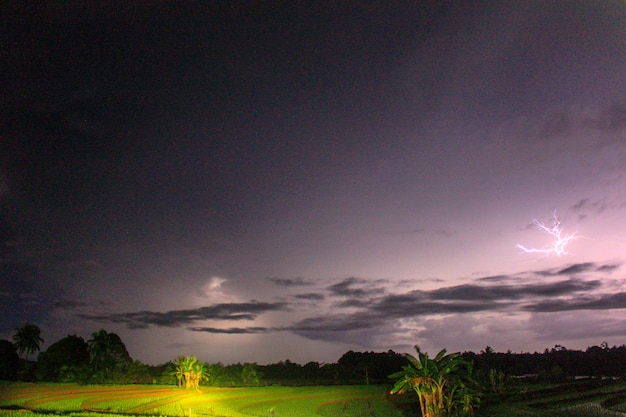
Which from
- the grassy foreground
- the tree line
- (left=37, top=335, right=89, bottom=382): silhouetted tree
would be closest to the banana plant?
the tree line

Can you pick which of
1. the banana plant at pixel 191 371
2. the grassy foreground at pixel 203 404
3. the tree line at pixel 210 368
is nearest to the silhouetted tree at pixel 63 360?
the tree line at pixel 210 368

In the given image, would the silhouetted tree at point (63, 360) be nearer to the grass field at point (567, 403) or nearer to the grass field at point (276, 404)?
the grass field at point (276, 404)

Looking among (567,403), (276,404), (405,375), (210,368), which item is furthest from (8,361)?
(567,403)

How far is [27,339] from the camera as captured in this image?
277 ft

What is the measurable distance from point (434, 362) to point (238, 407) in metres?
21.2

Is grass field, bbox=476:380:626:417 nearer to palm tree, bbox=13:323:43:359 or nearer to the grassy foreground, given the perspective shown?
the grassy foreground

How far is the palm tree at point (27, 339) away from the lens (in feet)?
275

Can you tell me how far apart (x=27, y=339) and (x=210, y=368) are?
3837 cm

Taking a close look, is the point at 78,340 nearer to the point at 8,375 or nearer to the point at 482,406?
the point at 8,375

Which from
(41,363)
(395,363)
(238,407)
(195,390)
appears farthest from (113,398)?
(395,363)

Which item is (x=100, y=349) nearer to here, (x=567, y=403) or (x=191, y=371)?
(x=191, y=371)

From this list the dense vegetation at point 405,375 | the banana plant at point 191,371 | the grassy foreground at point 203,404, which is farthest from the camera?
the banana plant at point 191,371

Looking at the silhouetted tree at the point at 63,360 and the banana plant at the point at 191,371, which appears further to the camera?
the silhouetted tree at the point at 63,360

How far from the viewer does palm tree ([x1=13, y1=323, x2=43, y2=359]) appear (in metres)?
83.9
